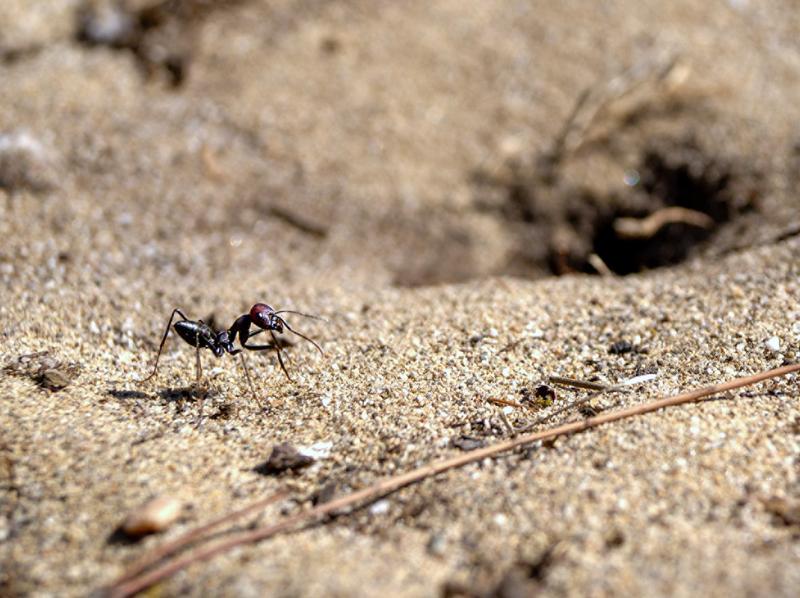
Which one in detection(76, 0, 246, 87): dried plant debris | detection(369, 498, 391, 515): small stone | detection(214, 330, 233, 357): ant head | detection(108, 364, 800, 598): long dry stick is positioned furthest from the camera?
detection(76, 0, 246, 87): dried plant debris

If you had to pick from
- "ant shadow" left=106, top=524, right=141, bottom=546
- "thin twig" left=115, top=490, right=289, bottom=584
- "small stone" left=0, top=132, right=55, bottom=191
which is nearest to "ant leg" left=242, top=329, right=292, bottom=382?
"thin twig" left=115, top=490, right=289, bottom=584

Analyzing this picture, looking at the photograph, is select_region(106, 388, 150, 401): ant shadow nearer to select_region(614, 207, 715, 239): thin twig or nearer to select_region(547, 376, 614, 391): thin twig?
select_region(547, 376, 614, 391): thin twig

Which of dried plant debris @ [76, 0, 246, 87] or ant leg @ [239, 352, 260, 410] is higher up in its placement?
dried plant debris @ [76, 0, 246, 87]

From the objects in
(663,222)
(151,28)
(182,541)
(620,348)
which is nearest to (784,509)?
(620,348)

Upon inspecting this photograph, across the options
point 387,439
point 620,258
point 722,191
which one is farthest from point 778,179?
point 387,439

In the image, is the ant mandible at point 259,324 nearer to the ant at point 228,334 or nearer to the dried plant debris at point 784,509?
the ant at point 228,334

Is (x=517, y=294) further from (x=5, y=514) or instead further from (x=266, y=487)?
(x=5, y=514)
